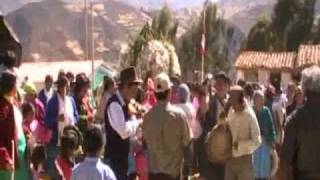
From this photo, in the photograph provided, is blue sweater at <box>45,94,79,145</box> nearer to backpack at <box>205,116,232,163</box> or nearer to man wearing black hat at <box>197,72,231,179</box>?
man wearing black hat at <box>197,72,231,179</box>

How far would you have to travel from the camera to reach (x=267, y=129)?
1366 cm

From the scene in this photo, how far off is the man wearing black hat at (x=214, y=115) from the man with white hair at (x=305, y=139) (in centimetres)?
342

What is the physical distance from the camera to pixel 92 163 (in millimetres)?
7719

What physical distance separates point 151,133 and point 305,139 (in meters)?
2.49

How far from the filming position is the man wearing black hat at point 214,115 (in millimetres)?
11307

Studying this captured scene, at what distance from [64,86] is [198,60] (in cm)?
6371

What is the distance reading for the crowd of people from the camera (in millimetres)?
7695

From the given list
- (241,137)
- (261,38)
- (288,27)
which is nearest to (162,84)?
(241,137)

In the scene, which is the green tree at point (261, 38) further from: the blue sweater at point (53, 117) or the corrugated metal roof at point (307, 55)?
the blue sweater at point (53, 117)

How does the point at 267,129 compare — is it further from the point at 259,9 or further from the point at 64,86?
the point at 259,9

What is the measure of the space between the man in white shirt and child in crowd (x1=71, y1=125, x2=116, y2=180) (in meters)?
3.04

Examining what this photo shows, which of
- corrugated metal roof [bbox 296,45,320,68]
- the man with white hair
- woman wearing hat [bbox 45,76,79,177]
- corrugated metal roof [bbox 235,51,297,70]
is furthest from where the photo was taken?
corrugated metal roof [bbox 235,51,297,70]

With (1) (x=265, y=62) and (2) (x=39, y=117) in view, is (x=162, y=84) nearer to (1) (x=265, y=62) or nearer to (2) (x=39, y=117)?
(2) (x=39, y=117)

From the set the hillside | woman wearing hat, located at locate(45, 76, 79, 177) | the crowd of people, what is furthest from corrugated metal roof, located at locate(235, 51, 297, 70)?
the hillside
